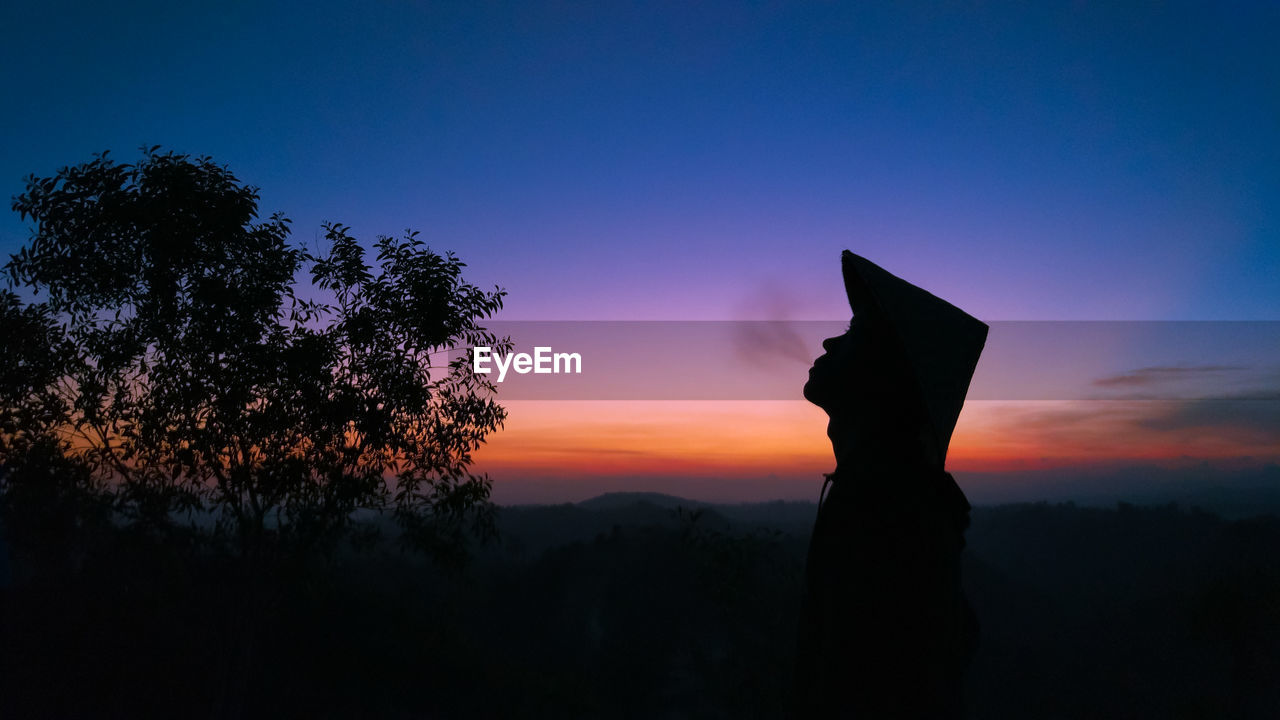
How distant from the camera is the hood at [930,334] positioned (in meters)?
1.40

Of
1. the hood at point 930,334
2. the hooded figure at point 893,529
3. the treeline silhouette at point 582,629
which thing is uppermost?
the hood at point 930,334

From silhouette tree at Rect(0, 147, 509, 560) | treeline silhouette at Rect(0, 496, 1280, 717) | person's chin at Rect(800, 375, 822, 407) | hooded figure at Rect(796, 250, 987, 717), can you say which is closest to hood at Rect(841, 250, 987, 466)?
hooded figure at Rect(796, 250, 987, 717)

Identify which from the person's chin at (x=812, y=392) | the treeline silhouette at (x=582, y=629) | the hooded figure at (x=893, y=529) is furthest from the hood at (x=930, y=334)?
the treeline silhouette at (x=582, y=629)

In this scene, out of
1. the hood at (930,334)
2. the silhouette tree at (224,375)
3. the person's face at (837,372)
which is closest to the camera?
the hood at (930,334)

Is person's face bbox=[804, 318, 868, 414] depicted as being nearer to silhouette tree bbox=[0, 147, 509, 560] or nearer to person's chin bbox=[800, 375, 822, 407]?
person's chin bbox=[800, 375, 822, 407]

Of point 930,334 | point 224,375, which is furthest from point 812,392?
point 224,375

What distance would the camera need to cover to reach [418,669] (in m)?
14.5

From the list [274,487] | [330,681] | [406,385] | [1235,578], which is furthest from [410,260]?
[1235,578]

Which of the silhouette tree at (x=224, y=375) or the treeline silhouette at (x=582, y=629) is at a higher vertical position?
the silhouette tree at (x=224, y=375)

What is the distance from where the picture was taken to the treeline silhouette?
11.2m

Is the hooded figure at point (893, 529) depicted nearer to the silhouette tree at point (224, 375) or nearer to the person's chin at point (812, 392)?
the person's chin at point (812, 392)

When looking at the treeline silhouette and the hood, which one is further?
the treeline silhouette

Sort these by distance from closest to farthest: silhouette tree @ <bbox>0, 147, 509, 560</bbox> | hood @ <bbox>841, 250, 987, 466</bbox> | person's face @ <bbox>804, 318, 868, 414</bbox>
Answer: hood @ <bbox>841, 250, 987, 466</bbox> < person's face @ <bbox>804, 318, 868, 414</bbox> < silhouette tree @ <bbox>0, 147, 509, 560</bbox>

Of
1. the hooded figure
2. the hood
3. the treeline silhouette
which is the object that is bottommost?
the treeline silhouette
